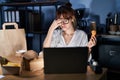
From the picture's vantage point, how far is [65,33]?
2.48 meters

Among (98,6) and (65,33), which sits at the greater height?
(98,6)

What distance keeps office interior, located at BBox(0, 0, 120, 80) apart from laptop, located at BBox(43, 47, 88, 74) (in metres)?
1.50

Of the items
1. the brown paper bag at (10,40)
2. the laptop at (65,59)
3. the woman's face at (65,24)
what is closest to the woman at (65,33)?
the woman's face at (65,24)

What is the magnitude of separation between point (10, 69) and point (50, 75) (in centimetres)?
30

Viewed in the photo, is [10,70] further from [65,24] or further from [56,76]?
[65,24]

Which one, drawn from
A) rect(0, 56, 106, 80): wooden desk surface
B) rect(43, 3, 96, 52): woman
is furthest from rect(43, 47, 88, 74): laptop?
rect(43, 3, 96, 52): woman

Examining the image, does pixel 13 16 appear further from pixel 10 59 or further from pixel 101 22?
pixel 10 59

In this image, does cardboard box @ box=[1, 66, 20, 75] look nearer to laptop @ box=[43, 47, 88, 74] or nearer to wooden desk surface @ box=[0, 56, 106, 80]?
wooden desk surface @ box=[0, 56, 106, 80]

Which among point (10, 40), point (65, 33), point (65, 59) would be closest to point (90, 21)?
point (65, 33)

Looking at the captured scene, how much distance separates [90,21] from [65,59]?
197 centimetres

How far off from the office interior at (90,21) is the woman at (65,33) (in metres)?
0.75

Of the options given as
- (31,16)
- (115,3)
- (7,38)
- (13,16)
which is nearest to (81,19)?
(115,3)

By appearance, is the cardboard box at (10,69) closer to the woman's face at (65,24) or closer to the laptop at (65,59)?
the laptop at (65,59)

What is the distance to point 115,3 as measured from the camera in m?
3.37
